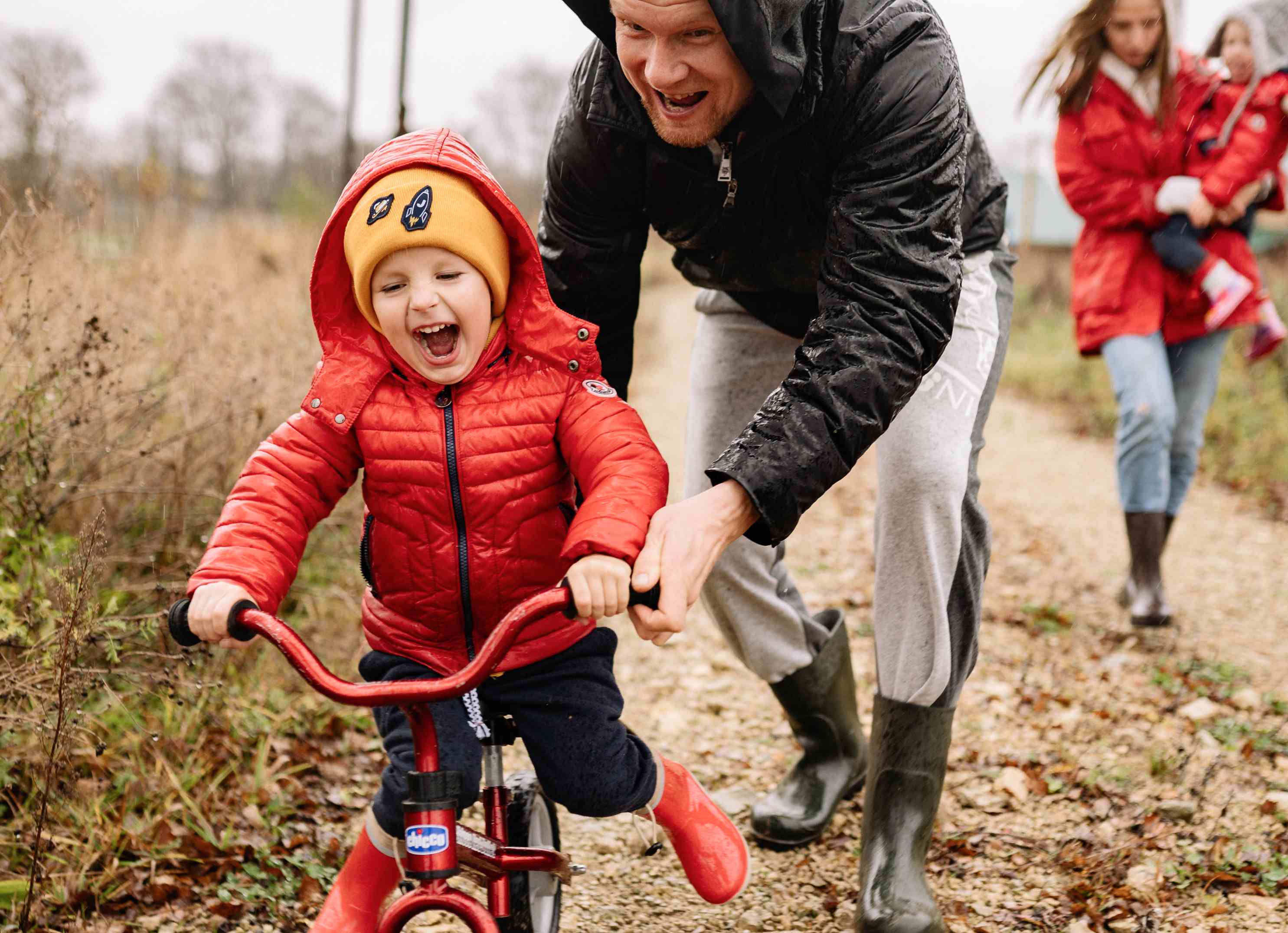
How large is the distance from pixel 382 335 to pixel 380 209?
289mm

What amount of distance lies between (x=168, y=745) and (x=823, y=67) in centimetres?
267

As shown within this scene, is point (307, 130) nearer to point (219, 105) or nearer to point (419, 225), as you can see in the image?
point (219, 105)

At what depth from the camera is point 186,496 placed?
4.18 m

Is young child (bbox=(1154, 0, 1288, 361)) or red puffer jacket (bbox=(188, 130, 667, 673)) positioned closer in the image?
red puffer jacket (bbox=(188, 130, 667, 673))

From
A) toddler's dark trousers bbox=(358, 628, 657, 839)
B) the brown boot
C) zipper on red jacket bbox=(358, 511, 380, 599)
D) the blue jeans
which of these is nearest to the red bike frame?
toddler's dark trousers bbox=(358, 628, 657, 839)

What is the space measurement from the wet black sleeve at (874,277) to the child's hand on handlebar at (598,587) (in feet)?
0.88

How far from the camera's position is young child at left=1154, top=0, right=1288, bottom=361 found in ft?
16.1

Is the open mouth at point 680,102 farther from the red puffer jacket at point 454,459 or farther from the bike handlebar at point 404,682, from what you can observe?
the bike handlebar at point 404,682

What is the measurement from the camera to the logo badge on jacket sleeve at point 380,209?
2.30 m

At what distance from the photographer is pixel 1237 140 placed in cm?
497

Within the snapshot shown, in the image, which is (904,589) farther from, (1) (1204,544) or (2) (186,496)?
(1) (1204,544)

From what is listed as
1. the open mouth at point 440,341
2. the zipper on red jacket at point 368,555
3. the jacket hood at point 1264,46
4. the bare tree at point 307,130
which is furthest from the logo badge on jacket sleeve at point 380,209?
the bare tree at point 307,130

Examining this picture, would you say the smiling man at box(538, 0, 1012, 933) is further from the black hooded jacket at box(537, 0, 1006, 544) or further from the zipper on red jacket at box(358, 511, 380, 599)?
the zipper on red jacket at box(358, 511, 380, 599)

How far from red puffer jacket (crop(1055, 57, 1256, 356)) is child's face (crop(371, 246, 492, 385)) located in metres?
3.37
